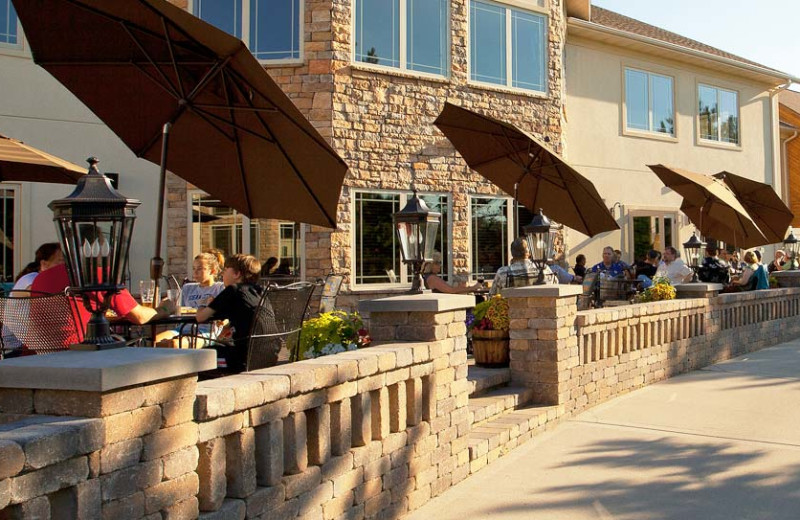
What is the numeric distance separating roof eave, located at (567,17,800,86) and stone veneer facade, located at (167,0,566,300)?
2987 mm

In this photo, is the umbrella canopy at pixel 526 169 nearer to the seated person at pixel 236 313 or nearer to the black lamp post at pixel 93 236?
the seated person at pixel 236 313

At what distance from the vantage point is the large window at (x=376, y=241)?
43.4ft

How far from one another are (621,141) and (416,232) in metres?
13.3

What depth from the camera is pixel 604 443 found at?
6.48 m

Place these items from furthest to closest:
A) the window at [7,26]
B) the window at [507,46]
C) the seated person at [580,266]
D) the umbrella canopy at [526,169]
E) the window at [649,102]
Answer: the window at [649,102], the seated person at [580,266], the window at [507,46], the window at [7,26], the umbrella canopy at [526,169]

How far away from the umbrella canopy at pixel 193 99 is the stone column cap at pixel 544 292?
5.94 feet

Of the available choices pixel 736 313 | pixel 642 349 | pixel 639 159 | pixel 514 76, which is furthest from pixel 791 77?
pixel 642 349

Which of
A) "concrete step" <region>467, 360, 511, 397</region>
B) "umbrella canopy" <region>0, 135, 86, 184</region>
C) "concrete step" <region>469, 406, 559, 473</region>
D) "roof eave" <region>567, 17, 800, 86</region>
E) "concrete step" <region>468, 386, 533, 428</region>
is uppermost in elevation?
"roof eave" <region>567, 17, 800, 86</region>

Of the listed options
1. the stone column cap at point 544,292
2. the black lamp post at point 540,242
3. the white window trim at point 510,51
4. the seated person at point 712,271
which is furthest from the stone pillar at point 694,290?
the white window trim at point 510,51

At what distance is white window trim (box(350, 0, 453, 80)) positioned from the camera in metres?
13.1

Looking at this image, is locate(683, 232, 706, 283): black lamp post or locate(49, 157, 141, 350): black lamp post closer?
locate(49, 157, 141, 350): black lamp post

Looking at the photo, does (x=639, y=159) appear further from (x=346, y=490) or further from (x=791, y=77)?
(x=346, y=490)

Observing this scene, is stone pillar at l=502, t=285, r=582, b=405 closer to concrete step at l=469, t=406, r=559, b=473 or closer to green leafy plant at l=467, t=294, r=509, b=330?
green leafy plant at l=467, t=294, r=509, b=330

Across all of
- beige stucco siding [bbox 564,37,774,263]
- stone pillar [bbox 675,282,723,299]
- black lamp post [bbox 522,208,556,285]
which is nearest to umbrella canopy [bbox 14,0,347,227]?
black lamp post [bbox 522,208,556,285]
